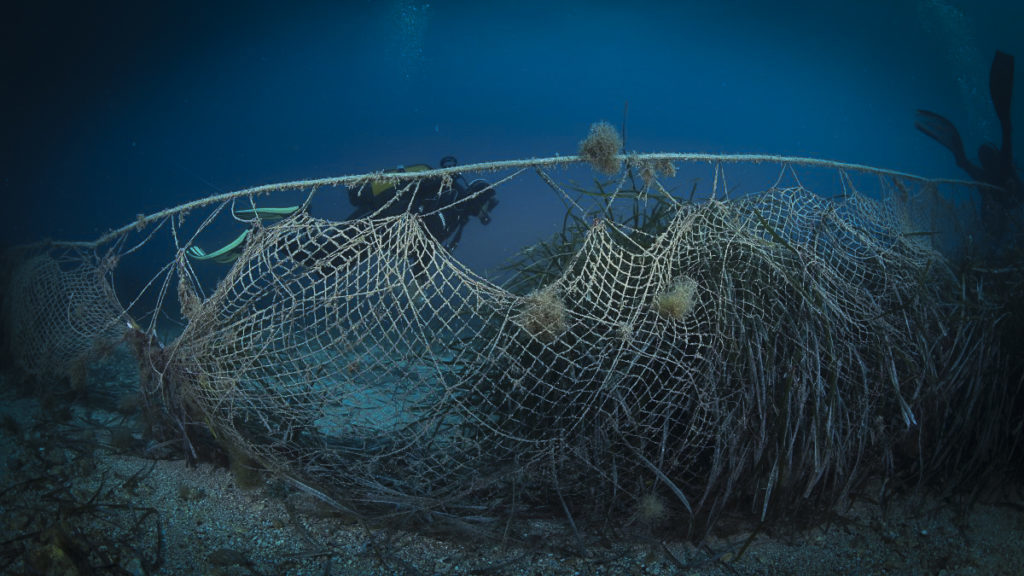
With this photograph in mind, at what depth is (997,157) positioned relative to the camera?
16.1 ft

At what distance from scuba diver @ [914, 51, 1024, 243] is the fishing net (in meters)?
3.63

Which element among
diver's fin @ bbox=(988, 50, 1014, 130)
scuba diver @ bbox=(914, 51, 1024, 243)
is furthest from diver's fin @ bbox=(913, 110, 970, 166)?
diver's fin @ bbox=(988, 50, 1014, 130)

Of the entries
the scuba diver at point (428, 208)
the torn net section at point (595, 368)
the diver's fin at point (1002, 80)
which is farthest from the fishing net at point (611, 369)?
the diver's fin at point (1002, 80)

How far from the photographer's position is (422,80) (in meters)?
18.9

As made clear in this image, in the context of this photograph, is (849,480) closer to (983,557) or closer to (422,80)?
(983,557)

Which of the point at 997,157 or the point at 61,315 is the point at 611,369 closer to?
the point at 61,315

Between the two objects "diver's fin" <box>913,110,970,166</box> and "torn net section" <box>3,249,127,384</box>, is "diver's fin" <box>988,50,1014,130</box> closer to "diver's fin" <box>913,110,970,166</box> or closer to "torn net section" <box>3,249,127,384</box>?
"diver's fin" <box>913,110,970,166</box>

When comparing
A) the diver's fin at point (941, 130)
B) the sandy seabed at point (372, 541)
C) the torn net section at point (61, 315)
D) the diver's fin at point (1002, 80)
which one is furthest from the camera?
the diver's fin at point (941, 130)

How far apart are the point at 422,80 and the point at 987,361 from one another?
2012 centimetres

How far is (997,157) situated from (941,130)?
2.11ft

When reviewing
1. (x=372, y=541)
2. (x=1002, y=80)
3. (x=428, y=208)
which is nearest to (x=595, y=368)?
(x=372, y=541)

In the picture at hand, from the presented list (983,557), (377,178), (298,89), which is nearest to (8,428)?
(377,178)

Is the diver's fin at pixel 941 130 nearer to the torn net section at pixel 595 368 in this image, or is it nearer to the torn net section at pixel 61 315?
the torn net section at pixel 595 368

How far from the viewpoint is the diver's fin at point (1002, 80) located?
4.73 meters
